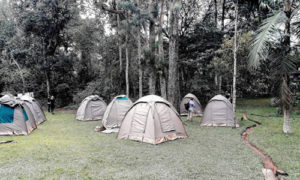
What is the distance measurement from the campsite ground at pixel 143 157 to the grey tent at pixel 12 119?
0.59m

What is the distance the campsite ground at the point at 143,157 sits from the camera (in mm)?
4969

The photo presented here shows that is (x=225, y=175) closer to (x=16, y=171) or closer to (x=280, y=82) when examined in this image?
(x=16, y=171)

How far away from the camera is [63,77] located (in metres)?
23.4

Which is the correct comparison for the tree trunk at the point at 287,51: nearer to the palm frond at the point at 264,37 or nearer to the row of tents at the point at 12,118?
the palm frond at the point at 264,37

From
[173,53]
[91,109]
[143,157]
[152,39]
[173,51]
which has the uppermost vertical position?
[152,39]

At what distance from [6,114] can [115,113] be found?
462 cm

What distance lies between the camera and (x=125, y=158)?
19.8 feet

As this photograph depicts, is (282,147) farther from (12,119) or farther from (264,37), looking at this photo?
(12,119)

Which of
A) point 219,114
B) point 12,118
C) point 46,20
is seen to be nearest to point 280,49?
point 219,114

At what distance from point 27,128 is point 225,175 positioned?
27.4ft

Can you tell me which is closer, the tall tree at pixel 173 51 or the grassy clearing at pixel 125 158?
the grassy clearing at pixel 125 158

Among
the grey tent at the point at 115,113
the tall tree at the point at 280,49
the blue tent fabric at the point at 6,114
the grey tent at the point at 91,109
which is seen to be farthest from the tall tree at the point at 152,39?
the blue tent fabric at the point at 6,114

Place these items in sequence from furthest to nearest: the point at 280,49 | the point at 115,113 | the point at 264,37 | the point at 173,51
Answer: the point at 173,51 → the point at 115,113 → the point at 280,49 → the point at 264,37

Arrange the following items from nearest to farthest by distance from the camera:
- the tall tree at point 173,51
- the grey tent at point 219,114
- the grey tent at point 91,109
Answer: the grey tent at point 219,114 < the tall tree at point 173,51 < the grey tent at point 91,109
